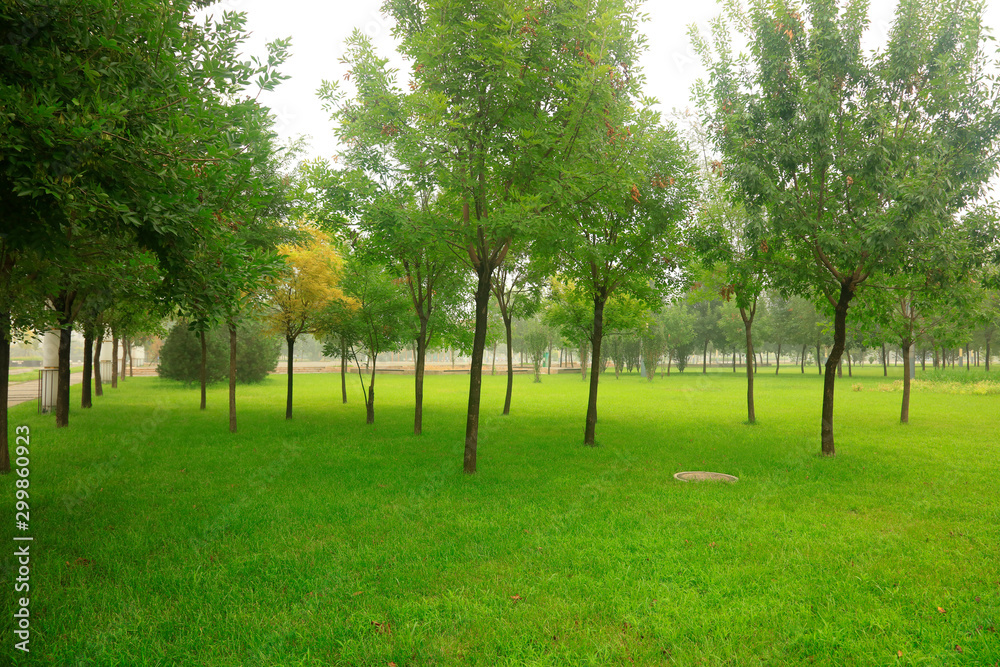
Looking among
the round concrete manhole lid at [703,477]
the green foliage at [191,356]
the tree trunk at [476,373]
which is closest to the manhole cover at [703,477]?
the round concrete manhole lid at [703,477]

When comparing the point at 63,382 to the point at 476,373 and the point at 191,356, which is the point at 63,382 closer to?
the point at 476,373

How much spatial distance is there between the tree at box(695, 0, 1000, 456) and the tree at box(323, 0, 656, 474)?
3581 millimetres

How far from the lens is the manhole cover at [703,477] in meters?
9.91

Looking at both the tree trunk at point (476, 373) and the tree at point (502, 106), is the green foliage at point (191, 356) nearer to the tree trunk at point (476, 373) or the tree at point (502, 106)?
the tree trunk at point (476, 373)

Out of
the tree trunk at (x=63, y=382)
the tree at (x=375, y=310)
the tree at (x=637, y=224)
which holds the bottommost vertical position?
the tree trunk at (x=63, y=382)

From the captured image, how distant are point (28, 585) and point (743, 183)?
12.7 metres

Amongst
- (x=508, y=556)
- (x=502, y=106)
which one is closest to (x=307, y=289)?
(x=502, y=106)

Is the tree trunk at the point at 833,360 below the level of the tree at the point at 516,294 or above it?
below

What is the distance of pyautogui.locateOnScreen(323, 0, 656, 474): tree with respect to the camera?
8.87 meters

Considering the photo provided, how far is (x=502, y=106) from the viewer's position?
31.9ft

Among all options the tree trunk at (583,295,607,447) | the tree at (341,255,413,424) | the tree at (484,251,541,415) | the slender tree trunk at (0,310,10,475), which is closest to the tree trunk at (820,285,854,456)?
the tree trunk at (583,295,607,447)

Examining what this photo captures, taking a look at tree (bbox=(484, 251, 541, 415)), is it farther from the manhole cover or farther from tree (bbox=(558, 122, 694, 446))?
the manhole cover

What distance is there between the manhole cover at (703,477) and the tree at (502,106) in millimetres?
4281

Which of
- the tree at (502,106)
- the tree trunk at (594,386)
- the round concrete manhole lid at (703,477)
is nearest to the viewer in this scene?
the tree at (502,106)
